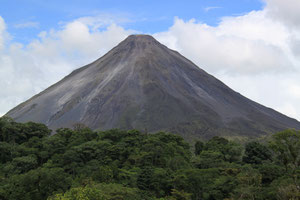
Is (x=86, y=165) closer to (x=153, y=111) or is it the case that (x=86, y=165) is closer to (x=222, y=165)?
(x=222, y=165)

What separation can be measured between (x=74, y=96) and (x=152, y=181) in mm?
160918

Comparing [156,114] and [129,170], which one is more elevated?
[156,114]

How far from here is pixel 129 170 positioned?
47.9 meters

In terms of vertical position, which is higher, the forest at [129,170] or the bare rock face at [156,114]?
the bare rock face at [156,114]

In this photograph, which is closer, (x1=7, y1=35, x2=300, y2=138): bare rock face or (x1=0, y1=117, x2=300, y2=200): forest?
(x1=0, y1=117, x2=300, y2=200): forest

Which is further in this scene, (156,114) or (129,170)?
(156,114)

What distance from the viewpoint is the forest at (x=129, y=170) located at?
3800 centimetres

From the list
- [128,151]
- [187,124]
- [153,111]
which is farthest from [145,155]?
[153,111]

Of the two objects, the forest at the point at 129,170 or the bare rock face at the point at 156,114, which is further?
the bare rock face at the point at 156,114

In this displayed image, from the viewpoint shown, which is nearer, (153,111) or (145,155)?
(145,155)

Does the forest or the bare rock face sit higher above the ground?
the bare rock face

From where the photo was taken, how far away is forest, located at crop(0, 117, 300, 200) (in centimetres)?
3800

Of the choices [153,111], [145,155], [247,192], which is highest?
[153,111]

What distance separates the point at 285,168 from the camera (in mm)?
47656
